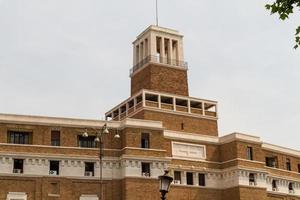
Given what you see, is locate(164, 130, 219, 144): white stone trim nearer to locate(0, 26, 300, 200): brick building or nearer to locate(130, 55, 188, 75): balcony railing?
locate(0, 26, 300, 200): brick building

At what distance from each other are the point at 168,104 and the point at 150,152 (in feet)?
24.3

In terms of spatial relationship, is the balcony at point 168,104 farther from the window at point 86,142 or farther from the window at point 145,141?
the window at point 86,142

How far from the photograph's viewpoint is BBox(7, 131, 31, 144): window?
1764 inches

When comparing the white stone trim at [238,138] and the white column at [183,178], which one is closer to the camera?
the white column at [183,178]

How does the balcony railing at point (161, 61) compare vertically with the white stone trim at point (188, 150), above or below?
above

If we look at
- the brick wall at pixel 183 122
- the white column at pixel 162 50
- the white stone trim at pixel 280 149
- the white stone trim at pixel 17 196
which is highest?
the white column at pixel 162 50

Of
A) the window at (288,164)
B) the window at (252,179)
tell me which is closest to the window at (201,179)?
the window at (252,179)

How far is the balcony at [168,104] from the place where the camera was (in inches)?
2041

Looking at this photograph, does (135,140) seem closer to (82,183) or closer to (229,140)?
(82,183)

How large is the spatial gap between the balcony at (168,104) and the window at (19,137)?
1110cm

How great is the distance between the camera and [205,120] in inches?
2117

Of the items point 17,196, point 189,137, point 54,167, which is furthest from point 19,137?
point 189,137

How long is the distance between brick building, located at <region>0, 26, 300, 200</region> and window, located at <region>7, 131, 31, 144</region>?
0.26 ft

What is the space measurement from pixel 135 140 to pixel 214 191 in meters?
9.79
